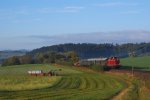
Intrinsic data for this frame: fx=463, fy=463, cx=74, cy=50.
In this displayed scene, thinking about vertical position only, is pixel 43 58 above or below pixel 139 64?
above

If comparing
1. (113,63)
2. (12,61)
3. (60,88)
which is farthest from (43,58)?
(60,88)

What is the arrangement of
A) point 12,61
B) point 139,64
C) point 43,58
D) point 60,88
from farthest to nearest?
1. point 43,58
2. point 12,61
3. point 139,64
4. point 60,88

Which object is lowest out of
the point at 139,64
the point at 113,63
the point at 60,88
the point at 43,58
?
the point at 60,88

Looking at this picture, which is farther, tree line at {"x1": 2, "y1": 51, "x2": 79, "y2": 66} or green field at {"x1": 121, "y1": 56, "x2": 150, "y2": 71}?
tree line at {"x1": 2, "y1": 51, "x2": 79, "y2": 66}

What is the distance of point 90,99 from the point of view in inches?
1283

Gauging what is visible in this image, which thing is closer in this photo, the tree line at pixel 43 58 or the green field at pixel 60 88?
the green field at pixel 60 88

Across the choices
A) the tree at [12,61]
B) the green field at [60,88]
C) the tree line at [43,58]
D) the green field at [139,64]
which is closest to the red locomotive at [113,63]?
the green field at [139,64]

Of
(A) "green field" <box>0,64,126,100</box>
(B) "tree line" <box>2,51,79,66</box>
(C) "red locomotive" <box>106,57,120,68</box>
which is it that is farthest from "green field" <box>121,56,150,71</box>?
(B) "tree line" <box>2,51,79,66</box>

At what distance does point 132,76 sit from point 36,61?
295ft

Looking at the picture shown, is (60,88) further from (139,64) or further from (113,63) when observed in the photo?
(139,64)

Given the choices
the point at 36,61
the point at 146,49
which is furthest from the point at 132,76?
the point at 146,49

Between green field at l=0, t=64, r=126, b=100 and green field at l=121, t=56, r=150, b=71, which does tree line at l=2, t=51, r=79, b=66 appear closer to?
green field at l=121, t=56, r=150, b=71

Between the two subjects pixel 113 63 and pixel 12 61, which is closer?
pixel 113 63

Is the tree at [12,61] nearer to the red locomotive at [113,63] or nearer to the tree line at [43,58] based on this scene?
the tree line at [43,58]
